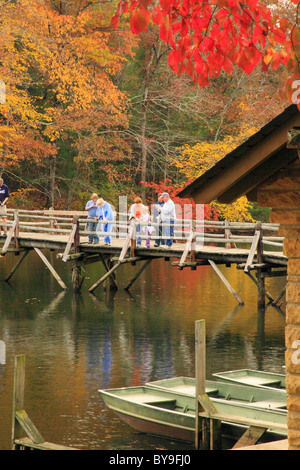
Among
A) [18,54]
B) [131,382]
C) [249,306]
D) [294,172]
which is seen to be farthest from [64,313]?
[18,54]

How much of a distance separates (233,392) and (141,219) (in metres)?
13.7

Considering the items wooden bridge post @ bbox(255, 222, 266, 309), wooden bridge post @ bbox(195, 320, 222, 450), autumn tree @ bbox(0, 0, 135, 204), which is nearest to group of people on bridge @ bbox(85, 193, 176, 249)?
wooden bridge post @ bbox(255, 222, 266, 309)

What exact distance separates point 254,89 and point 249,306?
2264cm

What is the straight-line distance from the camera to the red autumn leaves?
6254 millimetres

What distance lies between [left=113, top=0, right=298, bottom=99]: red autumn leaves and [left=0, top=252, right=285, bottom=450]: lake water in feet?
20.9

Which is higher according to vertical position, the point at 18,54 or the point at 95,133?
the point at 18,54

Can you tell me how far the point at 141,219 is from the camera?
25406mm

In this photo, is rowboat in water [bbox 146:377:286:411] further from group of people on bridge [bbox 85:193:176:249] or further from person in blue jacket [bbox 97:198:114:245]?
person in blue jacket [bbox 97:198:114:245]

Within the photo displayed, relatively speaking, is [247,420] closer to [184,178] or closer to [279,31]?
[279,31]

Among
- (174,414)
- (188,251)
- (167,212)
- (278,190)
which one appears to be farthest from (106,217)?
(278,190)

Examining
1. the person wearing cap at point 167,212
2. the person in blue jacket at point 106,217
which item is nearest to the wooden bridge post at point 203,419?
the person wearing cap at point 167,212

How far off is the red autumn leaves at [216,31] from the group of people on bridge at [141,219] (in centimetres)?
1587

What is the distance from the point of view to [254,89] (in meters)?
44.3
